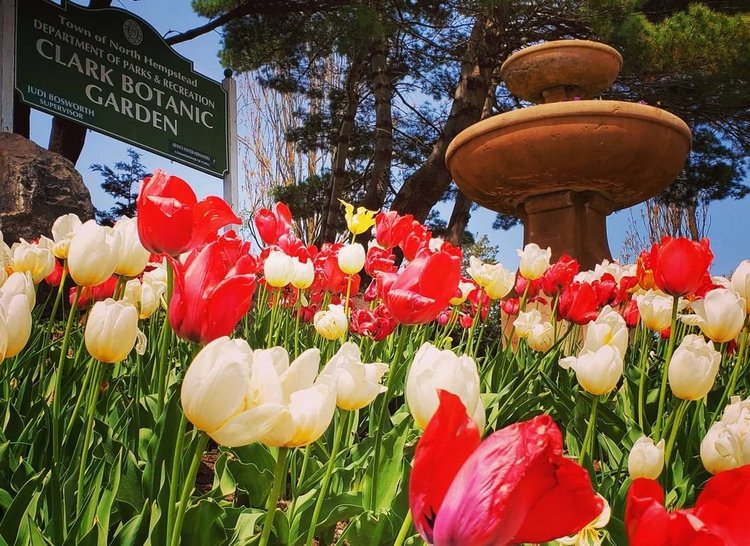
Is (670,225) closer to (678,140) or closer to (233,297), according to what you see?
(678,140)

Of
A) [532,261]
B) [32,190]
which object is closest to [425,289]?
[532,261]

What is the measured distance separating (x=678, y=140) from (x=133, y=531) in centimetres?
338

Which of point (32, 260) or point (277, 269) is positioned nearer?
point (32, 260)

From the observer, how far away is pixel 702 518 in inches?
14.1

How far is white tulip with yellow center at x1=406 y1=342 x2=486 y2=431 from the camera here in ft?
1.77

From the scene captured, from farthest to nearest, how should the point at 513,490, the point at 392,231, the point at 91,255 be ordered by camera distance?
1. the point at 392,231
2. the point at 91,255
3. the point at 513,490

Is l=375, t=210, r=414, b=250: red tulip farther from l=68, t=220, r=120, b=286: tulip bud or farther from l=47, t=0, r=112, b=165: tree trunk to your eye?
l=47, t=0, r=112, b=165: tree trunk

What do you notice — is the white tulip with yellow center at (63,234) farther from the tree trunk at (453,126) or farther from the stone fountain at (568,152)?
the tree trunk at (453,126)

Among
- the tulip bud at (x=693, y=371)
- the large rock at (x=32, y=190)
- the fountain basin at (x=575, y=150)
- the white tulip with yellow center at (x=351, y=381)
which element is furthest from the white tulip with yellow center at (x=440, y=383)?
the large rock at (x=32, y=190)

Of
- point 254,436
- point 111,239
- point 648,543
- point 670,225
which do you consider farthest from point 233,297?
point 670,225

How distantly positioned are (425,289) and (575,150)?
2.56 m

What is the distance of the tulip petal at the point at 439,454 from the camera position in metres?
0.35

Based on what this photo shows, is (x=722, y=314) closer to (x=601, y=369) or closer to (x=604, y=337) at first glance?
(x=604, y=337)

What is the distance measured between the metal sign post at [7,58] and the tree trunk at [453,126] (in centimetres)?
362
